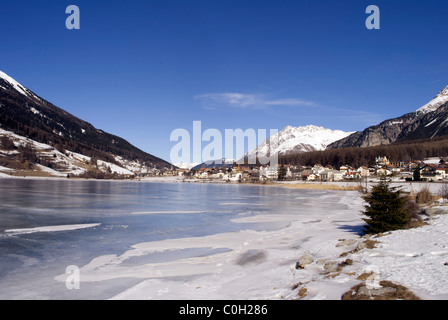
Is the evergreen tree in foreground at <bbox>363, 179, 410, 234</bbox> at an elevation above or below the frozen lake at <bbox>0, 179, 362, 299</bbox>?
above

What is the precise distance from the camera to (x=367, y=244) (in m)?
11.6

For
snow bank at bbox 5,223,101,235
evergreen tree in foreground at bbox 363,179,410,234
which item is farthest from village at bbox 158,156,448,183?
snow bank at bbox 5,223,101,235

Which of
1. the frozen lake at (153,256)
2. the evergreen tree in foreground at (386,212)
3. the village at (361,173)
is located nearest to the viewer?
the frozen lake at (153,256)

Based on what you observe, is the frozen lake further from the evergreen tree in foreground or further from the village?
the village

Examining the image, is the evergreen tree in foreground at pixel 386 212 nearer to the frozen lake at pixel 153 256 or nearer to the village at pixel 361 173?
the frozen lake at pixel 153 256

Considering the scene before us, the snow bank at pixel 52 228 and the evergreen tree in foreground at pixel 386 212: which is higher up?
the evergreen tree in foreground at pixel 386 212

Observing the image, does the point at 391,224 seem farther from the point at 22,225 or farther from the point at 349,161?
the point at 349,161

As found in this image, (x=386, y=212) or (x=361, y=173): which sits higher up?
(x=386, y=212)

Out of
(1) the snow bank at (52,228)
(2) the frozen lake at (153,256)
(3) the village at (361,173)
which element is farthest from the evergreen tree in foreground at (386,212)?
(3) the village at (361,173)

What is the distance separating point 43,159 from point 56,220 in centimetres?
19541

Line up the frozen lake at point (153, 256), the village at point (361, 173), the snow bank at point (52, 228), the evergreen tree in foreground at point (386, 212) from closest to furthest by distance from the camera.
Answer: the frozen lake at point (153, 256) < the evergreen tree in foreground at point (386, 212) < the snow bank at point (52, 228) < the village at point (361, 173)

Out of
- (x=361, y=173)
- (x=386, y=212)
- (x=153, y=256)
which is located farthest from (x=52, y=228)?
(x=361, y=173)

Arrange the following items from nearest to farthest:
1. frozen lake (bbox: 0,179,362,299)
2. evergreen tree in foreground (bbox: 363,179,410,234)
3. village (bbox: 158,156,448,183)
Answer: frozen lake (bbox: 0,179,362,299), evergreen tree in foreground (bbox: 363,179,410,234), village (bbox: 158,156,448,183)

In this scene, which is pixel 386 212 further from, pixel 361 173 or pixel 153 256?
pixel 361 173
